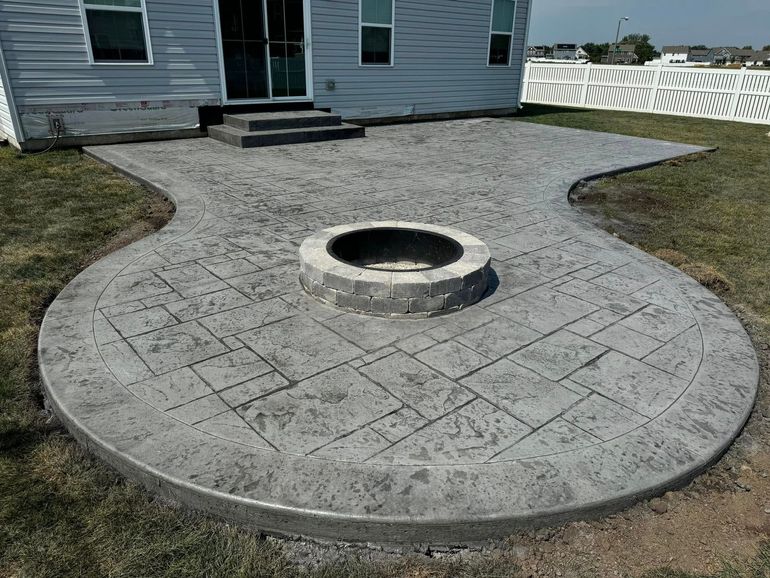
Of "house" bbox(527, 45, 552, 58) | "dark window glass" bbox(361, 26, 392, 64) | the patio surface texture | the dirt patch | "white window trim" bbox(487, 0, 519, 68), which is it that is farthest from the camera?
"house" bbox(527, 45, 552, 58)

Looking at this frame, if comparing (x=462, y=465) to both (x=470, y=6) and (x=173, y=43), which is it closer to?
(x=173, y=43)

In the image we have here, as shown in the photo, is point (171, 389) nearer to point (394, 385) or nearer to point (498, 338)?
point (394, 385)

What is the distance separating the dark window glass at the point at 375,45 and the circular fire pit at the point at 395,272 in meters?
9.05

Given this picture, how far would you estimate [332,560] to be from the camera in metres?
2.10

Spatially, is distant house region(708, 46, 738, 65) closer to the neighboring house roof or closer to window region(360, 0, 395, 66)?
the neighboring house roof

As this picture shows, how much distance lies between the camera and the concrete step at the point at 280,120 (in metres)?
9.89

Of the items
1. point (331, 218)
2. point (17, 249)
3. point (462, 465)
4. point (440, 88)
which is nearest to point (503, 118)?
point (440, 88)

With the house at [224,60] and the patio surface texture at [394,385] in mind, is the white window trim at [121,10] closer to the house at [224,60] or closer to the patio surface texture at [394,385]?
the house at [224,60]

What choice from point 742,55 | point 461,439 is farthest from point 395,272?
point 742,55

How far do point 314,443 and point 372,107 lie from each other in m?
11.4

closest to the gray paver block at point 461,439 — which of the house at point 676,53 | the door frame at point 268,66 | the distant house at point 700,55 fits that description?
the door frame at point 268,66

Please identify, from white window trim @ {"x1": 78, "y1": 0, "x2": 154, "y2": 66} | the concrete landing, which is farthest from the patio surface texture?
white window trim @ {"x1": 78, "y1": 0, "x2": 154, "y2": 66}

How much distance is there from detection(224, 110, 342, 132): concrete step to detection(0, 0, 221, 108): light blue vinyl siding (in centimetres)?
78

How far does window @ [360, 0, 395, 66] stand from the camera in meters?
11.9
